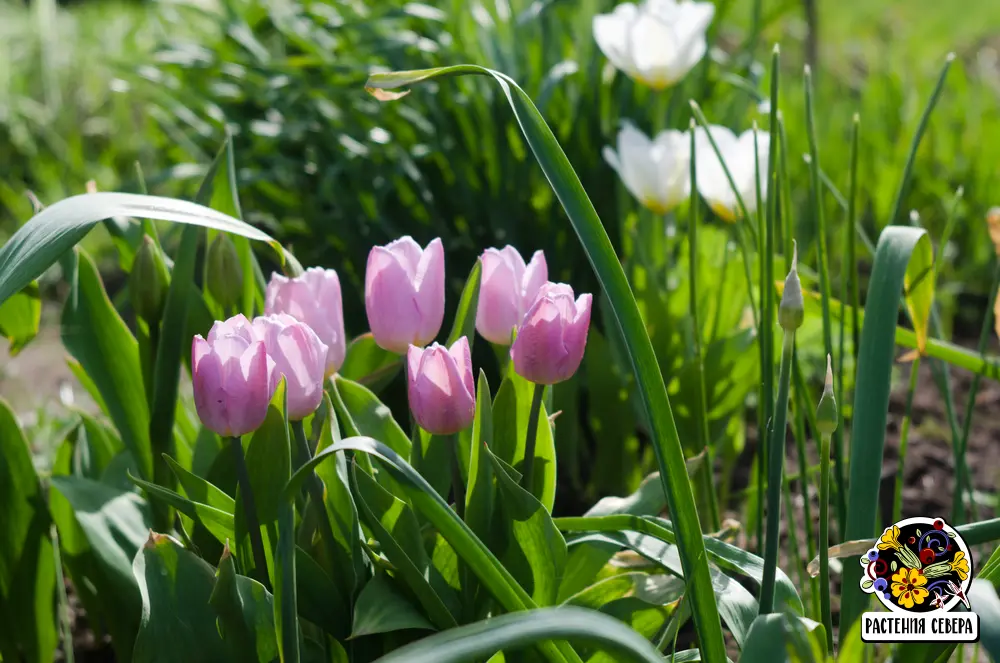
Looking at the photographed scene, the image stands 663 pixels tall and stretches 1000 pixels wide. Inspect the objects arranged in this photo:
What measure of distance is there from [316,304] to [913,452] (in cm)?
134

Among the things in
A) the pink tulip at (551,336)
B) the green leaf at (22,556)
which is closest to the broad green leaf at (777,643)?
the pink tulip at (551,336)

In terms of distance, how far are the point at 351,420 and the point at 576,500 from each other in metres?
0.79

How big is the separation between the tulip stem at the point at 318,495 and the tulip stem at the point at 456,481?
0.41 ft

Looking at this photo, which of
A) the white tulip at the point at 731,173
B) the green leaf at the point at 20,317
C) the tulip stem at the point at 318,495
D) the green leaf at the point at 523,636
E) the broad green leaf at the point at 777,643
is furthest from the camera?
the white tulip at the point at 731,173

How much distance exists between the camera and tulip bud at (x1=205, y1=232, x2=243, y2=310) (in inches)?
44.2

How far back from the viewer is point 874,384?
30.1 inches

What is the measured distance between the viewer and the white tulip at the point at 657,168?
4.83 ft

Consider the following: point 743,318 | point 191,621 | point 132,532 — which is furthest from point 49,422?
point 743,318

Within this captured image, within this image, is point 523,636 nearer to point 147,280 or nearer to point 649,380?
point 649,380

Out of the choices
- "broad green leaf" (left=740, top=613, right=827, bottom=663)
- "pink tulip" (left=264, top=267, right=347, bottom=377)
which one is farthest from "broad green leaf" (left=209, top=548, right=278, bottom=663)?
"broad green leaf" (left=740, top=613, right=827, bottom=663)

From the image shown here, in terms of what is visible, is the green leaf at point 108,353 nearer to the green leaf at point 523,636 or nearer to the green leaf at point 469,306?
the green leaf at point 469,306

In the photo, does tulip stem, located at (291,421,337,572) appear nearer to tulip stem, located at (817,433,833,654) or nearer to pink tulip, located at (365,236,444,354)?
pink tulip, located at (365,236,444,354)

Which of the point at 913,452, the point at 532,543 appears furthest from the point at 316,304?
the point at 913,452

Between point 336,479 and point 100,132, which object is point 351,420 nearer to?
point 336,479
